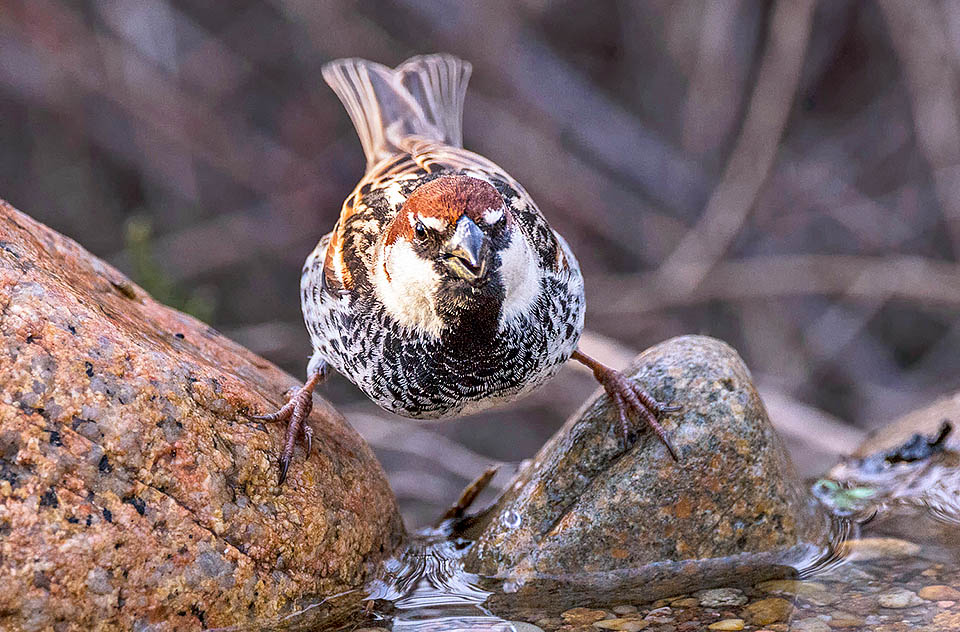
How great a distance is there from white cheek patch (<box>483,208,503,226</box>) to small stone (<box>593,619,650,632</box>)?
1.20 m

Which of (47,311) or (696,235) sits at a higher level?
(696,235)

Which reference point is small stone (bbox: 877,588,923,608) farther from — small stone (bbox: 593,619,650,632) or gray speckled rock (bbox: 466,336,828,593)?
small stone (bbox: 593,619,650,632)

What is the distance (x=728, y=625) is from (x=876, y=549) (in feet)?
2.63

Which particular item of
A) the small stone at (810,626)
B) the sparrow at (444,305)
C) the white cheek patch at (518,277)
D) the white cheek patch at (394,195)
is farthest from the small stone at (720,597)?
the white cheek patch at (394,195)

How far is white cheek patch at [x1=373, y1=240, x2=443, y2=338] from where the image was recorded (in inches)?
121

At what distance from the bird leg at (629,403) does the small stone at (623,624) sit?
59cm

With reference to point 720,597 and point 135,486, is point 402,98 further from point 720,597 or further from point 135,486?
point 720,597

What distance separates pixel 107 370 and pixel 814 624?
6.83 ft

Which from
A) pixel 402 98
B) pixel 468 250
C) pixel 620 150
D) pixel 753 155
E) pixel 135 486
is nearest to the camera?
pixel 135 486

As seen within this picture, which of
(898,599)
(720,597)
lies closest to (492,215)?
(720,597)

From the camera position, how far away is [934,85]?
680cm

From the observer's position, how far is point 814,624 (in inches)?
115

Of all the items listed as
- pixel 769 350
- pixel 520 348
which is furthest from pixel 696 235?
pixel 520 348

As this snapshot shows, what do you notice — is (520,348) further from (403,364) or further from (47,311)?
(47,311)
